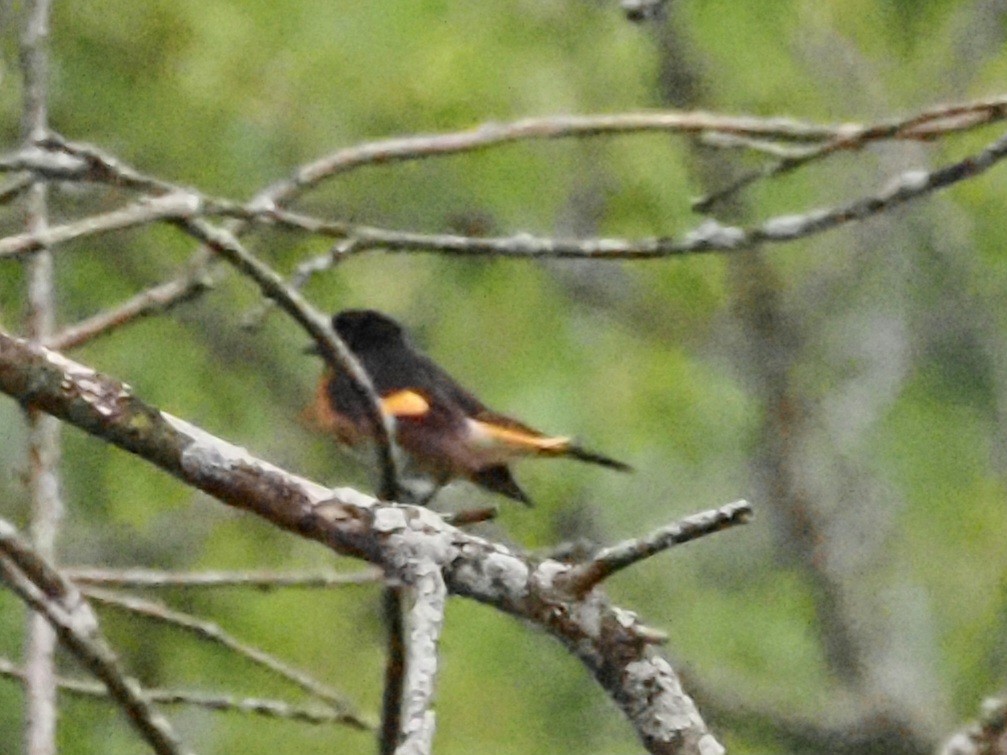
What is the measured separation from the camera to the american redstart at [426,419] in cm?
479

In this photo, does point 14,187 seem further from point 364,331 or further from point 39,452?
point 364,331

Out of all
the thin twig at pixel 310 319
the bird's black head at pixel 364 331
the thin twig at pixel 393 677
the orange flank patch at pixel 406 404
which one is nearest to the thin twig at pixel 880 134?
the thin twig at pixel 310 319

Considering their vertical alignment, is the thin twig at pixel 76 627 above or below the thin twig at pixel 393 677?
below

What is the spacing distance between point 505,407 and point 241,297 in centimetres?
83

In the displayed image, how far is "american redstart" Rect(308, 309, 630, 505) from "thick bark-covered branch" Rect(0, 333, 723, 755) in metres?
2.95

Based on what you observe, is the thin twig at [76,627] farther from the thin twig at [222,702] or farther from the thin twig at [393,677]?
the thin twig at [222,702]

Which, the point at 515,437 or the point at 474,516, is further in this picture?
the point at 515,437

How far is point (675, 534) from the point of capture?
1.36m

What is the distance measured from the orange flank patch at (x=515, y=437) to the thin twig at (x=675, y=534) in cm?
340

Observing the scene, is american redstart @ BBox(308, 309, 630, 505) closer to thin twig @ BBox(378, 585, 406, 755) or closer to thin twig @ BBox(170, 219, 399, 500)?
thin twig @ BBox(170, 219, 399, 500)

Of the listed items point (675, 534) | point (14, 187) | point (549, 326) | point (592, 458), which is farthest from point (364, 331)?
point (675, 534)

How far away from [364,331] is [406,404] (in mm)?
244

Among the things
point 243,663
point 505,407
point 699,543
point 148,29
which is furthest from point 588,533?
point 148,29

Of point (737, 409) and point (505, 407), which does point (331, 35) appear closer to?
point (505, 407)
